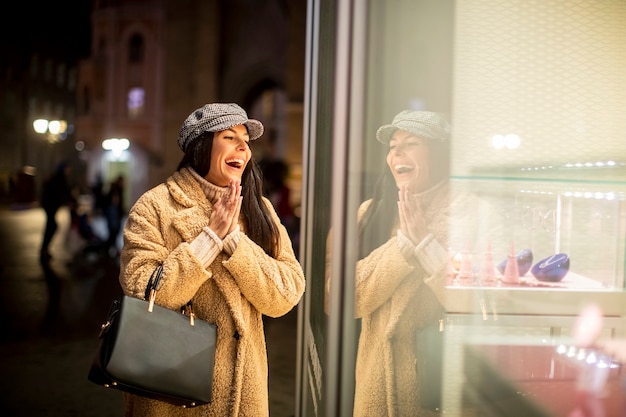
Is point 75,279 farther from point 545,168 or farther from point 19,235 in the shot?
point 545,168

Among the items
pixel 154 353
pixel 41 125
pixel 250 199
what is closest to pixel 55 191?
pixel 41 125

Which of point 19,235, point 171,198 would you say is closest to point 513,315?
point 171,198

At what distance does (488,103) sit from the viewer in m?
1.90

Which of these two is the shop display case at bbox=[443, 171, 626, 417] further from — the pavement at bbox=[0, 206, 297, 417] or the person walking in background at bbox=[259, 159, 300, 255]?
the person walking in background at bbox=[259, 159, 300, 255]

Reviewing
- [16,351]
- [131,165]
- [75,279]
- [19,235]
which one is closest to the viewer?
[16,351]

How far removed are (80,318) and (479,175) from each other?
6011 millimetres

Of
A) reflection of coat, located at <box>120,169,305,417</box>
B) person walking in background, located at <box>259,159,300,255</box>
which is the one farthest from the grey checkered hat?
person walking in background, located at <box>259,159,300,255</box>

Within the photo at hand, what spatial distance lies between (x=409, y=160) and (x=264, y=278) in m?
0.70

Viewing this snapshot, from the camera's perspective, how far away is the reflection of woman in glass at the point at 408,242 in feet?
5.93

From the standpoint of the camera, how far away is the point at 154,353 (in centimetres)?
210

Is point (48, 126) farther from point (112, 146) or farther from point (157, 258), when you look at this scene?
point (157, 258)

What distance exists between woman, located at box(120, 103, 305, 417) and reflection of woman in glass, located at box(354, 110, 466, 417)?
514 mm

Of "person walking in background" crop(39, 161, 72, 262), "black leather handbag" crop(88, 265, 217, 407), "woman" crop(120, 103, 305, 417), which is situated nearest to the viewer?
"black leather handbag" crop(88, 265, 217, 407)

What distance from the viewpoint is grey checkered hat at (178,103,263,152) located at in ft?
7.71
